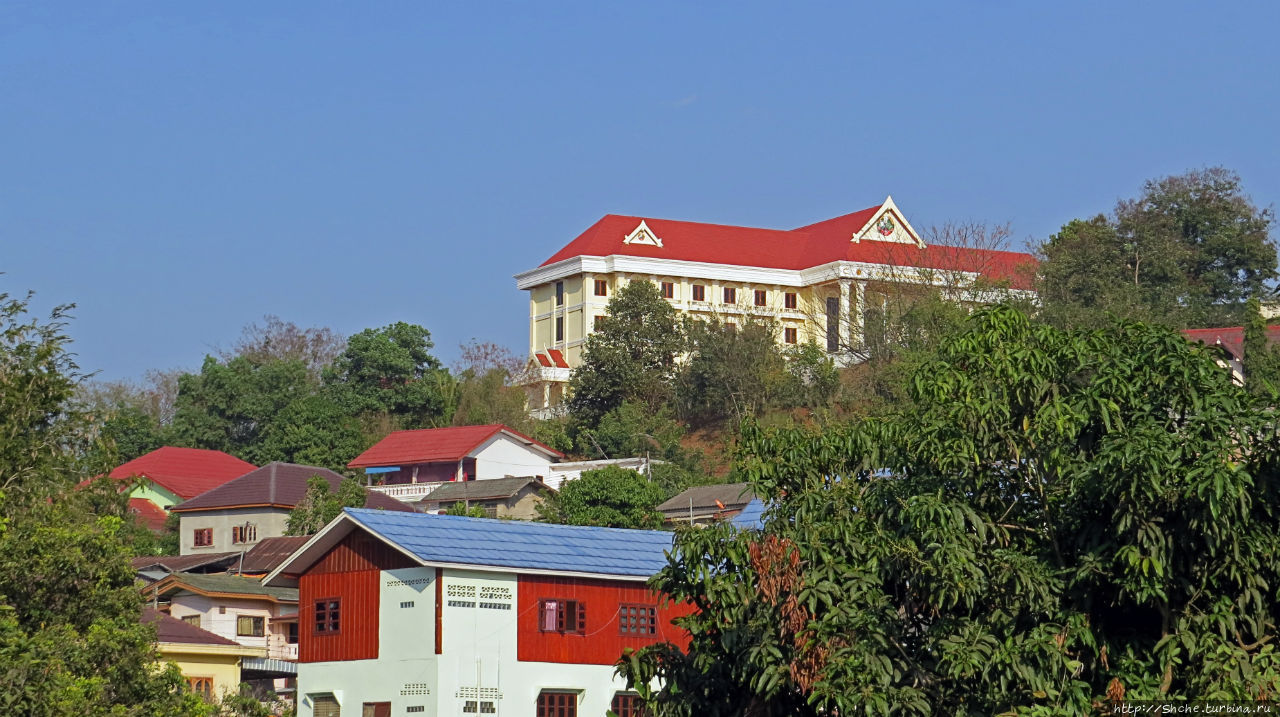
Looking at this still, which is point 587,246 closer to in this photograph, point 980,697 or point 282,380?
point 282,380

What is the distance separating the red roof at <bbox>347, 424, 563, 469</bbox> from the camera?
208ft

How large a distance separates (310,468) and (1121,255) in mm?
32197

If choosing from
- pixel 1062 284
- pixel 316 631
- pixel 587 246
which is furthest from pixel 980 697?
Answer: pixel 587 246

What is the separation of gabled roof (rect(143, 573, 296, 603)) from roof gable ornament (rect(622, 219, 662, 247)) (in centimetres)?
4468

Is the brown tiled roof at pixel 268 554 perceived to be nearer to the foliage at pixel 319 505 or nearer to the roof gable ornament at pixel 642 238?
the foliage at pixel 319 505

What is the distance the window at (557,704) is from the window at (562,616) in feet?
3.73

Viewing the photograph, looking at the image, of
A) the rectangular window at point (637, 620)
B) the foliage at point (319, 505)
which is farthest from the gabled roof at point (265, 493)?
the rectangular window at point (637, 620)

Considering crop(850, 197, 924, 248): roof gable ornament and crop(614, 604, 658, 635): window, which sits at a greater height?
crop(850, 197, 924, 248): roof gable ornament

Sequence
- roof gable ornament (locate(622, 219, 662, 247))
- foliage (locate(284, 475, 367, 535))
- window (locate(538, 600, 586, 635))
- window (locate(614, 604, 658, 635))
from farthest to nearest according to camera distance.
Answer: roof gable ornament (locate(622, 219, 662, 247)) → foliage (locate(284, 475, 367, 535)) → window (locate(614, 604, 658, 635)) → window (locate(538, 600, 586, 635))

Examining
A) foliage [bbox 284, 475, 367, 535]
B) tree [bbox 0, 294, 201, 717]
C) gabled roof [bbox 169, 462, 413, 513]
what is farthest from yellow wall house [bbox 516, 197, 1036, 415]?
tree [bbox 0, 294, 201, 717]

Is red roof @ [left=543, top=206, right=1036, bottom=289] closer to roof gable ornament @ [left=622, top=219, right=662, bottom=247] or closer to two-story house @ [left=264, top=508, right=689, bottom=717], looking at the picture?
roof gable ornament @ [left=622, top=219, right=662, bottom=247]

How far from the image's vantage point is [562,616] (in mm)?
30125

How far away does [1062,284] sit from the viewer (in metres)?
64.4

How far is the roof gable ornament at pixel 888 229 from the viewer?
80.0m
